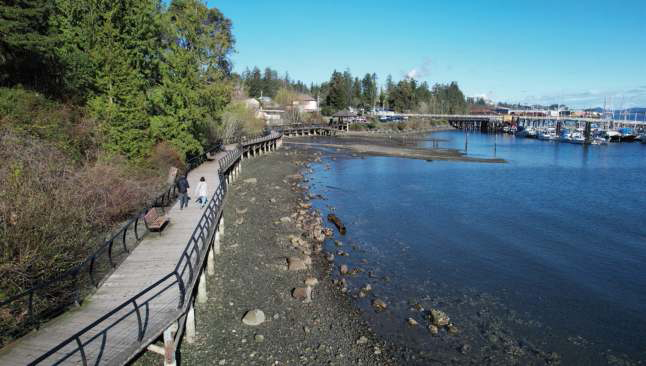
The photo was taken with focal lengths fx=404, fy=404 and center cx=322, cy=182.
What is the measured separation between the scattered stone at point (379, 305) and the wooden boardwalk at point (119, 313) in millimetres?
7911

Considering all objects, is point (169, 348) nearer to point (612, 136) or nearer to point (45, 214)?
point (45, 214)

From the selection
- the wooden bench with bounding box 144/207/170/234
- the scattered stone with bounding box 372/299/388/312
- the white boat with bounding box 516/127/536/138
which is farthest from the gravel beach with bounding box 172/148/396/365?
the white boat with bounding box 516/127/536/138

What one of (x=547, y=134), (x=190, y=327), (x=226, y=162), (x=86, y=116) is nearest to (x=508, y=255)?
(x=190, y=327)

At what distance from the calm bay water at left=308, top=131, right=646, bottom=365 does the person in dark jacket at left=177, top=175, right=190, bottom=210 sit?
9.36m

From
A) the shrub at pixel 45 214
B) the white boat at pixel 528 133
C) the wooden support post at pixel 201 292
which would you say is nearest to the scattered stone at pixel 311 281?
the wooden support post at pixel 201 292

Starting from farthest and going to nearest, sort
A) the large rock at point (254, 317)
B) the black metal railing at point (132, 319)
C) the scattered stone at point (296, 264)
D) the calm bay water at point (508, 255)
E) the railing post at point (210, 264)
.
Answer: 1. the scattered stone at point (296, 264)
2. the railing post at point (210, 264)
3. the calm bay water at point (508, 255)
4. the large rock at point (254, 317)
5. the black metal railing at point (132, 319)

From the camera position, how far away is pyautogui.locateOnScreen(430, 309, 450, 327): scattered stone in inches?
596

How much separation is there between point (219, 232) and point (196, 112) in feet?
41.9

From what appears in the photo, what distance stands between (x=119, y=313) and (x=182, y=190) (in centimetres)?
1022

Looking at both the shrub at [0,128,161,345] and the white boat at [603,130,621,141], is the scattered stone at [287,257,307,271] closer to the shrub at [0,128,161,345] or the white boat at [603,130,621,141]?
the shrub at [0,128,161,345]

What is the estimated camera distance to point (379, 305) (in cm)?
1633

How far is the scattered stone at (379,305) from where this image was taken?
16188 millimetres

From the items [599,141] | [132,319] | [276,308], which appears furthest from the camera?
[599,141]

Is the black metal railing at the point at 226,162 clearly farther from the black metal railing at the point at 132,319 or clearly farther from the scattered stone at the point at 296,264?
the black metal railing at the point at 132,319
